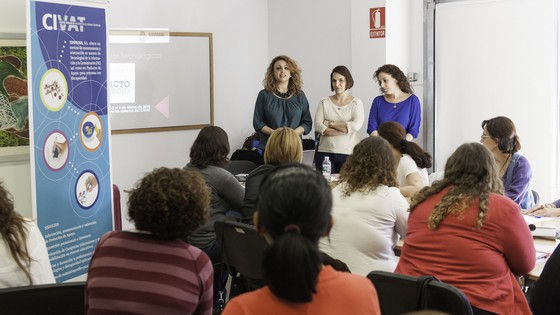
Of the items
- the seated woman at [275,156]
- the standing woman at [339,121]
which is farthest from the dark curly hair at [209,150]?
the standing woman at [339,121]

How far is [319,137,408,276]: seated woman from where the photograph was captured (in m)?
3.26

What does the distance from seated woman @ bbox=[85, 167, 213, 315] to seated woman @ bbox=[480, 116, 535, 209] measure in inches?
103

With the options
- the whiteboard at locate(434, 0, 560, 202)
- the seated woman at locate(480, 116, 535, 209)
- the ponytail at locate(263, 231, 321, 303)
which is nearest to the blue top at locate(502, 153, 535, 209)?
the seated woman at locate(480, 116, 535, 209)

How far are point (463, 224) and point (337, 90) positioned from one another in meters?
3.81

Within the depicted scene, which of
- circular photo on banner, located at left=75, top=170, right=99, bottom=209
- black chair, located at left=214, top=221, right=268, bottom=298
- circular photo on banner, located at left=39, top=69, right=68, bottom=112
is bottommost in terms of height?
black chair, located at left=214, top=221, right=268, bottom=298

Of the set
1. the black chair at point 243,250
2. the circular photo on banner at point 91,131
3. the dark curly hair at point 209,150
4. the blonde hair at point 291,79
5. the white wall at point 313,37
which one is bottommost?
the black chair at point 243,250

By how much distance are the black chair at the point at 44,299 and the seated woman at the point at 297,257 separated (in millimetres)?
1158

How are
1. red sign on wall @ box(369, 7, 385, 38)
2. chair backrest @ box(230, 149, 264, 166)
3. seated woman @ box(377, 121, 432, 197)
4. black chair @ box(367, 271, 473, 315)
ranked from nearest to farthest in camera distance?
black chair @ box(367, 271, 473, 315), seated woman @ box(377, 121, 432, 197), chair backrest @ box(230, 149, 264, 166), red sign on wall @ box(369, 7, 385, 38)

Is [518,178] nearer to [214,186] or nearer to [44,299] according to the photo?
[214,186]

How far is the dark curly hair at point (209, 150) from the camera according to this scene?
14.1 ft

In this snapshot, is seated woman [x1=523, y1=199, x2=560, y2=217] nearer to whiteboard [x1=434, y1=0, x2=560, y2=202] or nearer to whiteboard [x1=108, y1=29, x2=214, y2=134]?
whiteboard [x1=434, y1=0, x2=560, y2=202]

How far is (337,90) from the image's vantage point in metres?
6.52

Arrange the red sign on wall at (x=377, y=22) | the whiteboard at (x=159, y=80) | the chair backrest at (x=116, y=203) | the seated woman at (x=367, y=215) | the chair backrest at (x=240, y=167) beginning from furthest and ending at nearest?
the red sign on wall at (x=377, y=22) → the whiteboard at (x=159, y=80) → the chair backrest at (x=240, y=167) → the chair backrest at (x=116, y=203) → the seated woman at (x=367, y=215)

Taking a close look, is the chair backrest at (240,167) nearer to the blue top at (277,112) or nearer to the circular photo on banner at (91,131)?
the blue top at (277,112)
